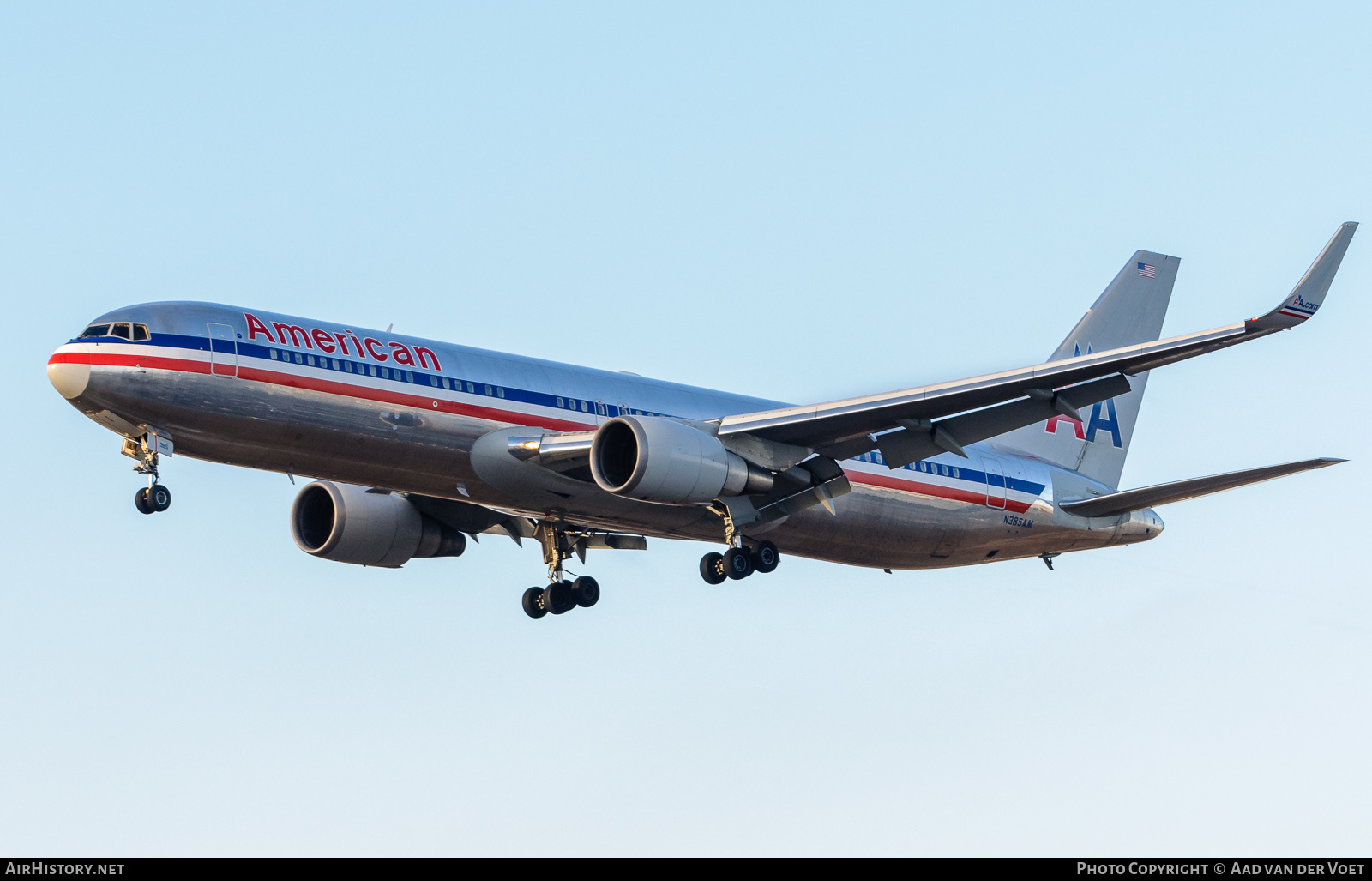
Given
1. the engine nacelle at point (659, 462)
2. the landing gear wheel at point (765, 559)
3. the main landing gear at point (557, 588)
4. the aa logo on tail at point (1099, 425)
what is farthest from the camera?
the aa logo on tail at point (1099, 425)

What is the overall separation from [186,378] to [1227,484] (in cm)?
2185

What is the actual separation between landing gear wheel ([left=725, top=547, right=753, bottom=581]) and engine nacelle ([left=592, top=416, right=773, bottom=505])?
227cm

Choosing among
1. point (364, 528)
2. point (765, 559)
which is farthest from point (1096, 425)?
point (364, 528)

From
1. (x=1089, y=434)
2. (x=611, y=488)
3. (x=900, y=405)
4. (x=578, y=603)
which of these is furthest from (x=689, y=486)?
(x=1089, y=434)

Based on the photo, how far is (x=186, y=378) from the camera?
31094mm

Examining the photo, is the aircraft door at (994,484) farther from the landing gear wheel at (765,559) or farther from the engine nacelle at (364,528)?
the engine nacelle at (364,528)

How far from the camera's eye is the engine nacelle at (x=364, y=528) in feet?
131

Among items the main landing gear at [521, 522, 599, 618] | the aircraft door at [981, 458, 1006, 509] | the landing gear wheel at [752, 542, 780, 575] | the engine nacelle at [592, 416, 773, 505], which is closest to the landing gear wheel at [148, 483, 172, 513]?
the engine nacelle at [592, 416, 773, 505]

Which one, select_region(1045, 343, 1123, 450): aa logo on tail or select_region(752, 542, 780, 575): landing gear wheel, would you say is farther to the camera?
select_region(1045, 343, 1123, 450): aa logo on tail

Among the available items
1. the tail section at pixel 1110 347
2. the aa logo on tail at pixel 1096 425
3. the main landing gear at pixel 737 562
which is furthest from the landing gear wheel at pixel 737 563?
the aa logo on tail at pixel 1096 425

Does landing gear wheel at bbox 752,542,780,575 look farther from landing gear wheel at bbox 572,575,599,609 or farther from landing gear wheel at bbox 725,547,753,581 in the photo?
landing gear wheel at bbox 572,575,599,609

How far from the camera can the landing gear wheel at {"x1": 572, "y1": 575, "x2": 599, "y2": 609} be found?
133 ft

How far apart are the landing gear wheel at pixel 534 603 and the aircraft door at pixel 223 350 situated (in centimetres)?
1146

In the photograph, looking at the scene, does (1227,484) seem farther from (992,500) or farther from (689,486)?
(689,486)
